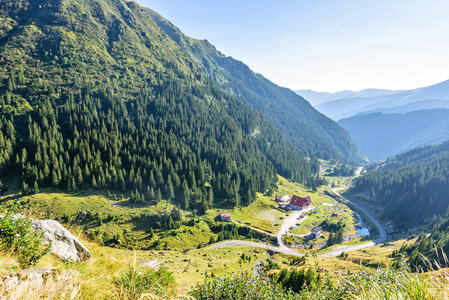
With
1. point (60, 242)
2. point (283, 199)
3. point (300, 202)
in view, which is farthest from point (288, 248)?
point (60, 242)

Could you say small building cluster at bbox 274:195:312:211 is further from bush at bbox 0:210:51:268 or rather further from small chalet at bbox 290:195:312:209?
bush at bbox 0:210:51:268

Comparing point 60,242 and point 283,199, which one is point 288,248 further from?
point 60,242

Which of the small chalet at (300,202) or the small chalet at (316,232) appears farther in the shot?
the small chalet at (300,202)

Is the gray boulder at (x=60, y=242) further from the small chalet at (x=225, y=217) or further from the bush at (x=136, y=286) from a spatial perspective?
the small chalet at (x=225, y=217)

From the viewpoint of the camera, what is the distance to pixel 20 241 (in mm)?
10977

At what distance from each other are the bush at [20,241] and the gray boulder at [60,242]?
2537 millimetres

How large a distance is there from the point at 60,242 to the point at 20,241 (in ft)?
14.3

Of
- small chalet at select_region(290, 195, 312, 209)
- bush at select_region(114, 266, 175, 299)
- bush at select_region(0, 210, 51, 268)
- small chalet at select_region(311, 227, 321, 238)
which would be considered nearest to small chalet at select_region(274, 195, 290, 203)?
small chalet at select_region(290, 195, 312, 209)

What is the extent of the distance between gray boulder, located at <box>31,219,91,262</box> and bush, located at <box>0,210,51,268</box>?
254 cm

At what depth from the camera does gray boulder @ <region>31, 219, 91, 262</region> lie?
14.2 meters

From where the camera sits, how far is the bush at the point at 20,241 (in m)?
10.6

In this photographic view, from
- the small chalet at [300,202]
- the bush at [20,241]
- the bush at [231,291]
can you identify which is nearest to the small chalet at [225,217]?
the small chalet at [300,202]

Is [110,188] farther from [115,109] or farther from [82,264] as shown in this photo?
[82,264]

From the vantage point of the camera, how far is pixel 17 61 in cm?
17862
